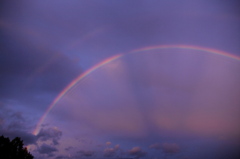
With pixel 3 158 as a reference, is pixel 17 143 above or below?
above

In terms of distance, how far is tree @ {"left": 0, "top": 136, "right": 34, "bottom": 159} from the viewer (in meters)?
49.6

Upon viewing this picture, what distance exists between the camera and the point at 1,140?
51344 millimetres

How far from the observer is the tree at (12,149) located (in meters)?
49.6

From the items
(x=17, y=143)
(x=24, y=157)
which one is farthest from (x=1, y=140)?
(x=24, y=157)

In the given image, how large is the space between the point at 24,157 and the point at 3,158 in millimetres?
5963

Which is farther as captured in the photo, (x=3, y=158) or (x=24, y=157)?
(x=24, y=157)

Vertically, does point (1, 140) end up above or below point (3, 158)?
above

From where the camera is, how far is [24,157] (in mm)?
53156

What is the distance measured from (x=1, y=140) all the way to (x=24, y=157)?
23.9 ft

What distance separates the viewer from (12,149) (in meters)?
51.5

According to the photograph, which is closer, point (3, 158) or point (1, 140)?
point (3, 158)

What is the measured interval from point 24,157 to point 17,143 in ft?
13.4

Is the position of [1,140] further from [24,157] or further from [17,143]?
[24,157]

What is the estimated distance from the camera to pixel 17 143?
53.4 m
